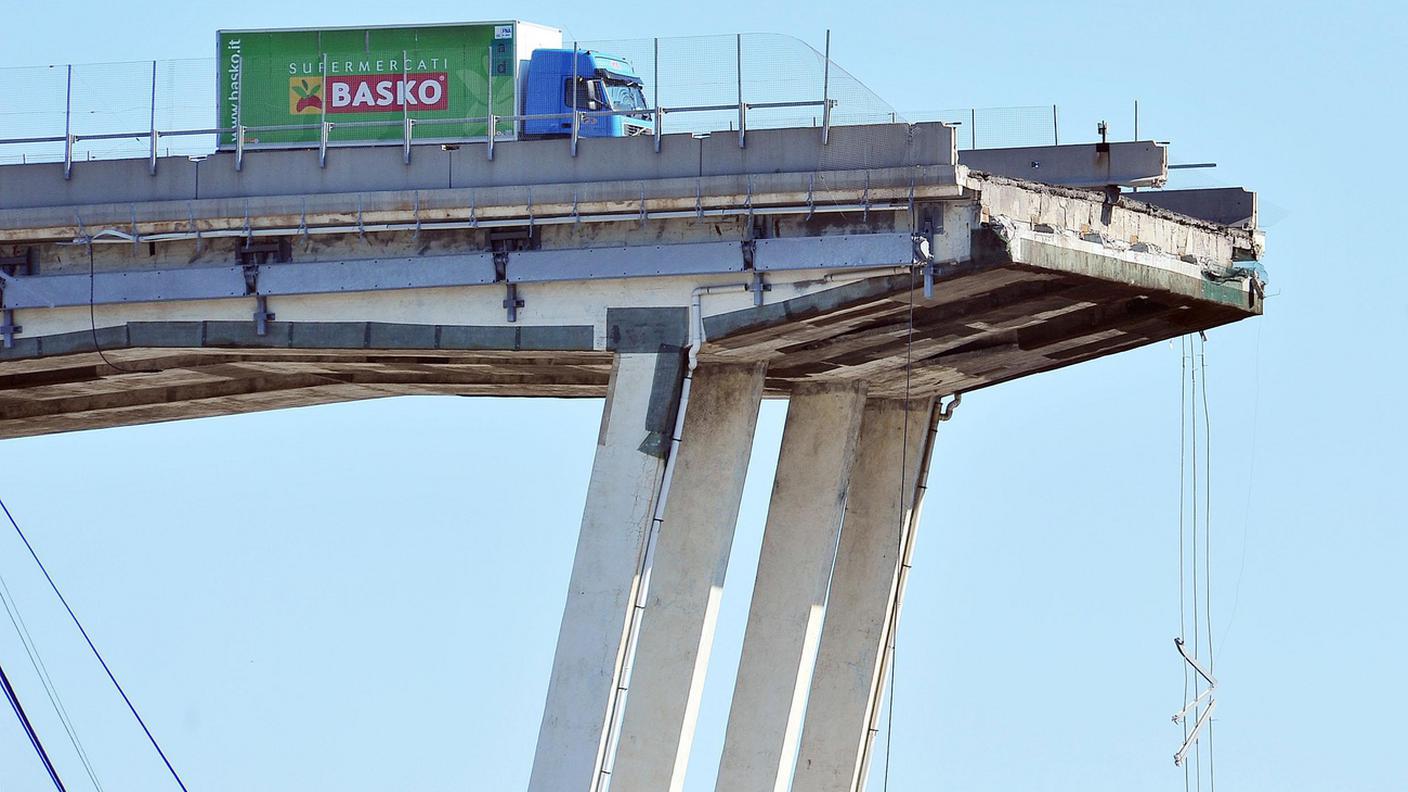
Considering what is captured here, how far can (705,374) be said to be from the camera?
55094 mm

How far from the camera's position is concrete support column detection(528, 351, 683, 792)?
50812 mm

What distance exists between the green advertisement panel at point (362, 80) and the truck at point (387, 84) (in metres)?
0.02

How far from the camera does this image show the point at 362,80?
182 ft

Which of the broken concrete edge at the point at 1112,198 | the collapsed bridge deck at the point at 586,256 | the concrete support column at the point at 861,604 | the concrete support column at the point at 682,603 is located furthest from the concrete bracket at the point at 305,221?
the concrete support column at the point at 861,604

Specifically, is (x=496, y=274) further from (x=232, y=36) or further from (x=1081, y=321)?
(x=1081, y=321)

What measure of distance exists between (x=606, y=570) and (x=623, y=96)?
38.0 feet

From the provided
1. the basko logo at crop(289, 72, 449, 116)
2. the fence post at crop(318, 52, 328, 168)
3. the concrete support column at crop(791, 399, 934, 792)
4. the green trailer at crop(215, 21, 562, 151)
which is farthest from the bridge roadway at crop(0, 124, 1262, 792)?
the basko logo at crop(289, 72, 449, 116)

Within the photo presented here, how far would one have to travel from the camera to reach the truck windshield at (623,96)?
57.3 m

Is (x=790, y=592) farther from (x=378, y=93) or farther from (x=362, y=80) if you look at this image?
(x=362, y=80)

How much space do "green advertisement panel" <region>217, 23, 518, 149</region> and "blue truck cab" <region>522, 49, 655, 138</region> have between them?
1019mm

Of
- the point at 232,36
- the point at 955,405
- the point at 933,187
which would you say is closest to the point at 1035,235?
the point at 933,187

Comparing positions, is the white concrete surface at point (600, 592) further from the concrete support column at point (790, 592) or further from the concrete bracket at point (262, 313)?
the concrete support column at point (790, 592)

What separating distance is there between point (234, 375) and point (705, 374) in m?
11.5

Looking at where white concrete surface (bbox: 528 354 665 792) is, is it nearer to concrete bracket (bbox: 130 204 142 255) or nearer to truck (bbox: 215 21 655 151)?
truck (bbox: 215 21 655 151)
